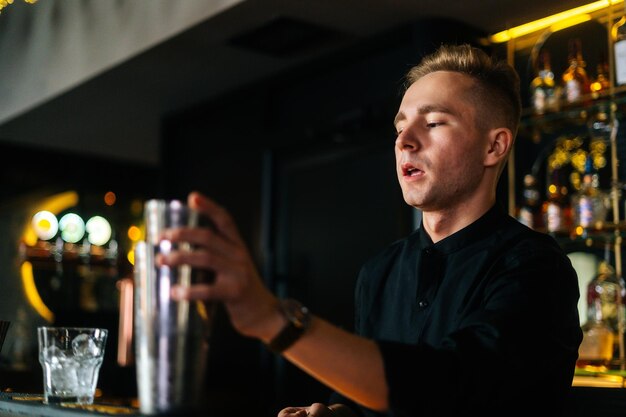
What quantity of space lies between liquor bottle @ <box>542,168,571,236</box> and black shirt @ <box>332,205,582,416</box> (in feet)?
5.61

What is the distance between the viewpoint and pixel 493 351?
1.04 metres

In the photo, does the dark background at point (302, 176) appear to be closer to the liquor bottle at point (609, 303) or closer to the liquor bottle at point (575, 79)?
the liquor bottle at point (575, 79)

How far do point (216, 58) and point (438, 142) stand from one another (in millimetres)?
3174

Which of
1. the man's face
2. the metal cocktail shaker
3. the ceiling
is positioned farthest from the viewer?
the ceiling

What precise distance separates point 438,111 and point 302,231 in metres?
3.22

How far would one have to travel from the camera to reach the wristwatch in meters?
0.87

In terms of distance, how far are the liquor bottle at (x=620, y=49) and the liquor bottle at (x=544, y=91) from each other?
0.83ft

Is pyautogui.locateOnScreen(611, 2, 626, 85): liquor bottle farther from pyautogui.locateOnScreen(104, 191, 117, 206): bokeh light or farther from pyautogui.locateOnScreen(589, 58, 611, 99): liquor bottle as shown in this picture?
pyautogui.locateOnScreen(104, 191, 117, 206): bokeh light

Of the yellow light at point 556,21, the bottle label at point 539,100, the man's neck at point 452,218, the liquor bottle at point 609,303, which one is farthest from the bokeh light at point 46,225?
the man's neck at point 452,218

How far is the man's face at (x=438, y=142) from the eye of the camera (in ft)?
4.65

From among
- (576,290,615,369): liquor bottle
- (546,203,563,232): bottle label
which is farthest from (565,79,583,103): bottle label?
(576,290,615,369): liquor bottle

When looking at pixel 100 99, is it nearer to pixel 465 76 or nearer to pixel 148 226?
pixel 465 76

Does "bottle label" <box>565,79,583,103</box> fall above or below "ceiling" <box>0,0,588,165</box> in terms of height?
below

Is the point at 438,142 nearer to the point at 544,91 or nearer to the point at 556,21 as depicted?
the point at 544,91
